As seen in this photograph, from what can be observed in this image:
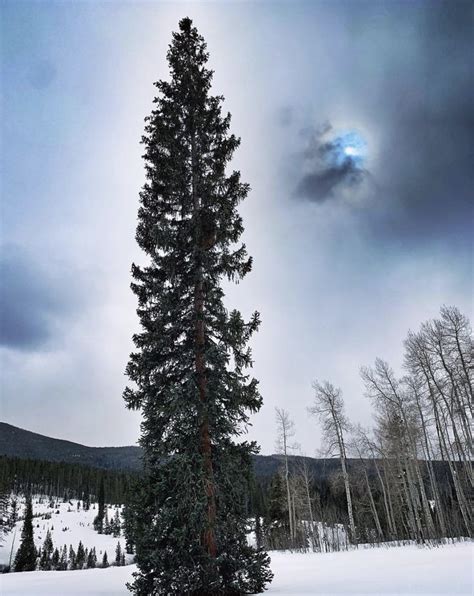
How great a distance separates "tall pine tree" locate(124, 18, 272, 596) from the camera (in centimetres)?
753

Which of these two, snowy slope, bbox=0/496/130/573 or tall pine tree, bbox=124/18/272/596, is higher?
tall pine tree, bbox=124/18/272/596

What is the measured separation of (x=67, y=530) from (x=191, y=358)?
349 ft

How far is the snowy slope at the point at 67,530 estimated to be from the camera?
78.7 meters

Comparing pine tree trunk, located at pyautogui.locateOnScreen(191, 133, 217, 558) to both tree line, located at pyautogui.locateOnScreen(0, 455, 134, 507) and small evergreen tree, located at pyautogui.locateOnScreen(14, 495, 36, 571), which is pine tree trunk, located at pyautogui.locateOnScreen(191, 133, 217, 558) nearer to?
small evergreen tree, located at pyautogui.locateOnScreen(14, 495, 36, 571)

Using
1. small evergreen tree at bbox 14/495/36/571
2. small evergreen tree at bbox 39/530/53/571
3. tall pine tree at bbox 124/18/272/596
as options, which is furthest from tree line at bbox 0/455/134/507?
tall pine tree at bbox 124/18/272/596

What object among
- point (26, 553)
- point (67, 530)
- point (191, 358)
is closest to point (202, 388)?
point (191, 358)

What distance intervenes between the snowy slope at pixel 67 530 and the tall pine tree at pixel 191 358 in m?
82.0

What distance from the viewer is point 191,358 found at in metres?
8.80

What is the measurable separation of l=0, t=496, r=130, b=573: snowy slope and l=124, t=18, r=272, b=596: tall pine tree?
3230 inches

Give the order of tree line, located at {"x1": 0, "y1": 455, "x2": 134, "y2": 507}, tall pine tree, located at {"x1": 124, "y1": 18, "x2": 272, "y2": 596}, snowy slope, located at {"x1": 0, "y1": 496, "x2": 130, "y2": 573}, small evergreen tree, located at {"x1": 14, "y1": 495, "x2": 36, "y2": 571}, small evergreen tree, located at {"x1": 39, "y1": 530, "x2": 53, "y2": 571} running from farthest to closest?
Result: tree line, located at {"x1": 0, "y1": 455, "x2": 134, "y2": 507}
snowy slope, located at {"x1": 0, "y1": 496, "x2": 130, "y2": 573}
small evergreen tree, located at {"x1": 39, "y1": 530, "x2": 53, "y2": 571}
small evergreen tree, located at {"x1": 14, "y1": 495, "x2": 36, "y2": 571}
tall pine tree, located at {"x1": 124, "y1": 18, "x2": 272, "y2": 596}

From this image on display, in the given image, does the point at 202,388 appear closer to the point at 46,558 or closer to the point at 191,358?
the point at 191,358

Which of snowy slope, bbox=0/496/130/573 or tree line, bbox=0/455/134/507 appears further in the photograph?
tree line, bbox=0/455/134/507

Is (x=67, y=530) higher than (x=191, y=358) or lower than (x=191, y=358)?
lower

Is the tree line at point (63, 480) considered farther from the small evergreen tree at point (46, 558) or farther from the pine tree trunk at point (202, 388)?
the pine tree trunk at point (202, 388)
